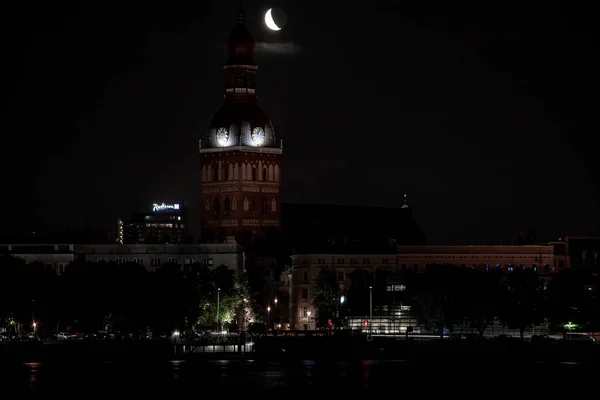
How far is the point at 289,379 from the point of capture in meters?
161

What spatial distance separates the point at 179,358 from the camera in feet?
632

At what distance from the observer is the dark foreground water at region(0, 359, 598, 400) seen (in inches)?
5846

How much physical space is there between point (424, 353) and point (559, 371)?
2571cm

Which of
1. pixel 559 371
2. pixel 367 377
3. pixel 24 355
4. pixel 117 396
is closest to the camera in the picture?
pixel 117 396

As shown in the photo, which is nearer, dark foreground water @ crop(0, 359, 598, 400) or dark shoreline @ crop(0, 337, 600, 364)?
dark foreground water @ crop(0, 359, 598, 400)

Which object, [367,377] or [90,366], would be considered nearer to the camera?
[367,377]

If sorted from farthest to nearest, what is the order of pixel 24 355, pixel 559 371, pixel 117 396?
pixel 24 355 → pixel 559 371 → pixel 117 396

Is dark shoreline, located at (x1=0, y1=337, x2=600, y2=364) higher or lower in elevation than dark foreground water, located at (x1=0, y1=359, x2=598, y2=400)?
higher

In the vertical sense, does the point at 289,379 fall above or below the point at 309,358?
below

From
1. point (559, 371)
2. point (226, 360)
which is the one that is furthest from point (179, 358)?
point (559, 371)

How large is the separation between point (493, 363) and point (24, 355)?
4729 cm

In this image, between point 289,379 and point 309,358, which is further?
point 309,358

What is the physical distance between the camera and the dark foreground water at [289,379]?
487 ft

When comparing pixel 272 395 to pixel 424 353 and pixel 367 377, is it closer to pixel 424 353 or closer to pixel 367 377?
pixel 367 377
